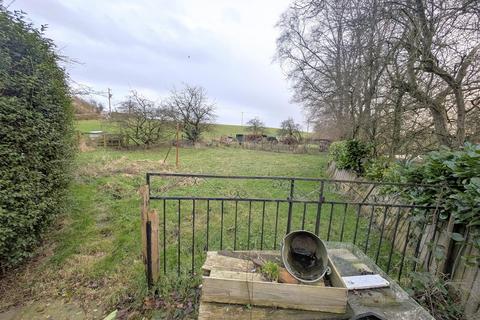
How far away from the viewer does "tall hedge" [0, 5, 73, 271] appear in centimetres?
183

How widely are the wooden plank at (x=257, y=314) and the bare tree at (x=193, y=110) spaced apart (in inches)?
625

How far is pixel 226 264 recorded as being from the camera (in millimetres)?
1413

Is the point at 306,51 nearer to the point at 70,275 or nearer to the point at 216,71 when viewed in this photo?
the point at 216,71

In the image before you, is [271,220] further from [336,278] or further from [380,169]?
[336,278]

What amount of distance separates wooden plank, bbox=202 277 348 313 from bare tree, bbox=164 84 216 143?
51.9 ft

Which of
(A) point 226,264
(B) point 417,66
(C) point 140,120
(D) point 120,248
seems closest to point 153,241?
(A) point 226,264

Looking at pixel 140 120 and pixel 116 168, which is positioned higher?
pixel 140 120

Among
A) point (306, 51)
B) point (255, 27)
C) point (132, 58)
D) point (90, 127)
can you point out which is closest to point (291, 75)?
point (306, 51)

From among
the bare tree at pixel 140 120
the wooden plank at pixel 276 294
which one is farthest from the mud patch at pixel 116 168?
the bare tree at pixel 140 120

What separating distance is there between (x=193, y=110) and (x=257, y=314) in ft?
56.0

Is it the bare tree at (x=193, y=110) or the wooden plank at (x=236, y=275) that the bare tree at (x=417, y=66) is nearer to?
the wooden plank at (x=236, y=275)

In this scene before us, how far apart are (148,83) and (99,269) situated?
45.7ft

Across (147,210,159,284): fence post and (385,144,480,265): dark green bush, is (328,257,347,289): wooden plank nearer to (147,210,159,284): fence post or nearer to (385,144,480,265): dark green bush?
(385,144,480,265): dark green bush

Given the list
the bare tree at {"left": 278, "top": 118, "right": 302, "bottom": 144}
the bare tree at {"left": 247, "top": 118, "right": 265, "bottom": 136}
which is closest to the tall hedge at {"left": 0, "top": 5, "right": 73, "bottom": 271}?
the bare tree at {"left": 278, "top": 118, "right": 302, "bottom": 144}
